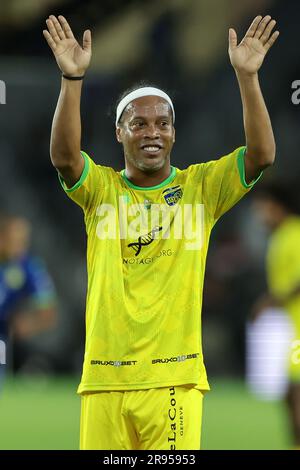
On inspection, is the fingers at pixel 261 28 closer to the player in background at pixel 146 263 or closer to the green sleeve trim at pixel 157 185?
the player in background at pixel 146 263

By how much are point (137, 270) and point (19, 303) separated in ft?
21.7

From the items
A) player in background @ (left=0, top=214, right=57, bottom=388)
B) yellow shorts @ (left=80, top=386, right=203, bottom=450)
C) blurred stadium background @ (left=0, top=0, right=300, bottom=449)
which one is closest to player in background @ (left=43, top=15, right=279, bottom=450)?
yellow shorts @ (left=80, top=386, right=203, bottom=450)

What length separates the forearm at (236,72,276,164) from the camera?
4.29 metres

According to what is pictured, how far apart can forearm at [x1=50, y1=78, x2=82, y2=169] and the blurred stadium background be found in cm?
711

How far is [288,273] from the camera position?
8.13 meters

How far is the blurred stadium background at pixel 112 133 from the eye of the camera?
41.4 ft

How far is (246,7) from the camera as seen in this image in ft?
47.2

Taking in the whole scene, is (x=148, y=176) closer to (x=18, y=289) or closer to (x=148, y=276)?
(x=148, y=276)

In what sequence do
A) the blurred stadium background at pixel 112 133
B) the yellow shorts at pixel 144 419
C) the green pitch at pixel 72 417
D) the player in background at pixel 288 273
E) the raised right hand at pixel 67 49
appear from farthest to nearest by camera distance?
the blurred stadium background at pixel 112 133 → the green pitch at pixel 72 417 → the player in background at pixel 288 273 → the raised right hand at pixel 67 49 → the yellow shorts at pixel 144 419

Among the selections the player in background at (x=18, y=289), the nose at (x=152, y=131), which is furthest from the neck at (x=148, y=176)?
the player in background at (x=18, y=289)

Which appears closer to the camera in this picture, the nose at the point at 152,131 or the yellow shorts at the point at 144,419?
the yellow shorts at the point at 144,419

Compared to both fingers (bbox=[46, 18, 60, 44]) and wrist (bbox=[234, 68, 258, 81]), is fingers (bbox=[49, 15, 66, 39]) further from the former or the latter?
wrist (bbox=[234, 68, 258, 81])
